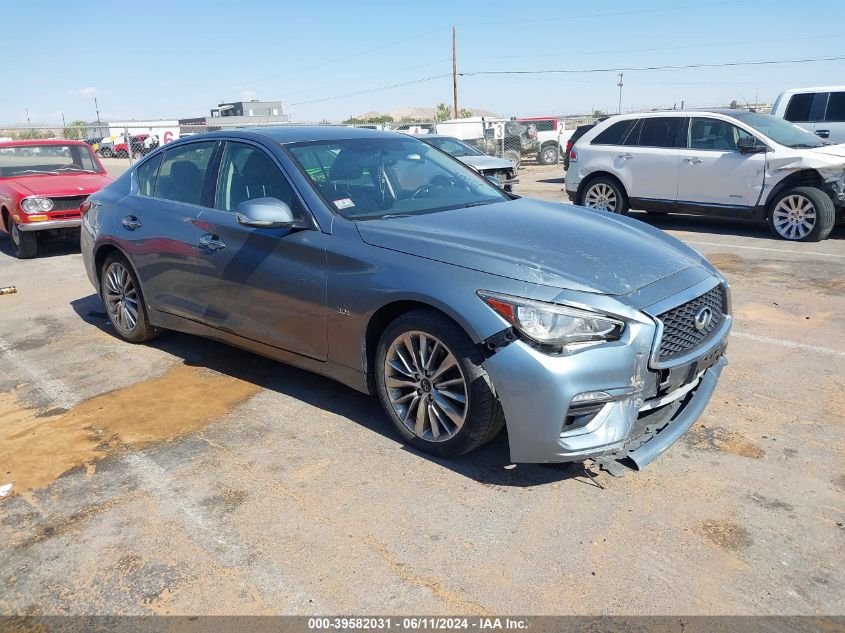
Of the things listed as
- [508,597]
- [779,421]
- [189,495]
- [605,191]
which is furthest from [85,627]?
[605,191]

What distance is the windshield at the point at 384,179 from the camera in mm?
4215

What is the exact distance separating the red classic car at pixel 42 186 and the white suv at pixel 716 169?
299 inches

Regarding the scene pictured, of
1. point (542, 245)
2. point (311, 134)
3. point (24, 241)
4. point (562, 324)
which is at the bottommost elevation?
point (24, 241)

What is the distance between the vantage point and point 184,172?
5129 mm

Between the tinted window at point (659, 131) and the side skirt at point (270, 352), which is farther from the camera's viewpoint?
the tinted window at point (659, 131)

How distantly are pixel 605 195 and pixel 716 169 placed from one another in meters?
1.84

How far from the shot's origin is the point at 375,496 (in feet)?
11.2

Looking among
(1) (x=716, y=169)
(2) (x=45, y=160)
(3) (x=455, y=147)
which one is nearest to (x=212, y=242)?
(1) (x=716, y=169)

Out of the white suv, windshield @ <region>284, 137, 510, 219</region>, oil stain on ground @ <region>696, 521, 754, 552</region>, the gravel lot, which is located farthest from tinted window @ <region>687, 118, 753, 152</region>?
oil stain on ground @ <region>696, 521, 754, 552</region>

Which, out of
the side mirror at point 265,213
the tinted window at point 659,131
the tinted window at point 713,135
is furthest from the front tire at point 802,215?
the side mirror at point 265,213

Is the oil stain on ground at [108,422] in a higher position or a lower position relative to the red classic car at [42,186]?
lower

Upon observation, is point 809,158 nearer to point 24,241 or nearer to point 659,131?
point 659,131

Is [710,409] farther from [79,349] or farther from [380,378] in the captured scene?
[79,349]

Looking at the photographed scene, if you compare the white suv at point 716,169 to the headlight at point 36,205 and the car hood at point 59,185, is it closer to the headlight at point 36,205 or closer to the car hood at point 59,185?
the car hood at point 59,185
